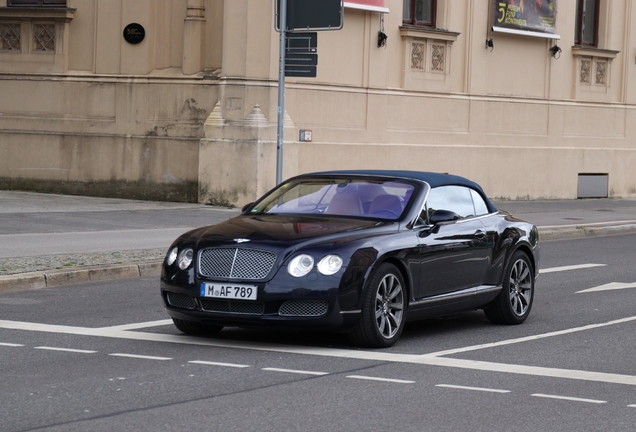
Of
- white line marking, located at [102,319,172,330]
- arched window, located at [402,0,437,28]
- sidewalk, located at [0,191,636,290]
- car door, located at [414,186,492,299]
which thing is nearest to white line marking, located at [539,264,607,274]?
sidewalk, located at [0,191,636,290]

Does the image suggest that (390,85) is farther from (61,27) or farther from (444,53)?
(61,27)

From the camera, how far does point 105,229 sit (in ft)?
56.2

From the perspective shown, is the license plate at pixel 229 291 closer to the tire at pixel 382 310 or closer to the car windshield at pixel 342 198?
the tire at pixel 382 310

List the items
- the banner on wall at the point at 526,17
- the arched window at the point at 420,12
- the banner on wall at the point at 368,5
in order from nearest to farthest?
the banner on wall at the point at 368,5 → the arched window at the point at 420,12 → the banner on wall at the point at 526,17

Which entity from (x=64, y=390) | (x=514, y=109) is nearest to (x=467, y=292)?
(x=64, y=390)

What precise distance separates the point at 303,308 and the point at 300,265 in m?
0.32

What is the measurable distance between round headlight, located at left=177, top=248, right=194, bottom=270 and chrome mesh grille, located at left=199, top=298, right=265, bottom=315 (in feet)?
1.06

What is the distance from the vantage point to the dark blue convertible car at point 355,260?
8.50 m

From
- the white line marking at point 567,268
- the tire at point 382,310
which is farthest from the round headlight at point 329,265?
the white line marking at point 567,268

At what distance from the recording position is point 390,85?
2488 cm

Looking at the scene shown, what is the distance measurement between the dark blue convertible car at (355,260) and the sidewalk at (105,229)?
3617mm

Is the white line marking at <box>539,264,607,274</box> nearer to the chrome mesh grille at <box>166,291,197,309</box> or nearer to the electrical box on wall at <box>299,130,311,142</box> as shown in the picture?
the chrome mesh grille at <box>166,291,197,309</box>

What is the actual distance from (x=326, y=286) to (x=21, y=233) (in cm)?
852

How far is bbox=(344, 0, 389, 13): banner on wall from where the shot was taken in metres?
23.4
